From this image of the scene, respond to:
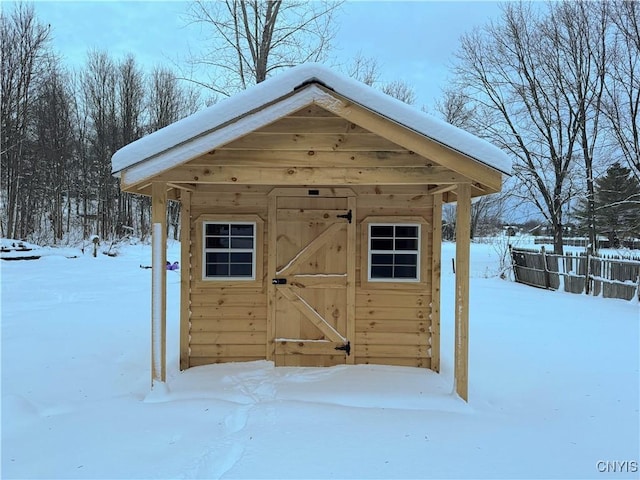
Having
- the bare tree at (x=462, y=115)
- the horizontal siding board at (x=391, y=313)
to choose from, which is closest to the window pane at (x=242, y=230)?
the horizontal siding board at (x=391, y=313)

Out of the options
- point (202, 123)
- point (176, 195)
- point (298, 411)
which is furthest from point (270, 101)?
point (298, 411)

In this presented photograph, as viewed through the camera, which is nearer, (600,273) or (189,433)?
(189,433)

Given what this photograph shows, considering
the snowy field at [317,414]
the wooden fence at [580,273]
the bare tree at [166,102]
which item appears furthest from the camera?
the bare tree at [166,102]

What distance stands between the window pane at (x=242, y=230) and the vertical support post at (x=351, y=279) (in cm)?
124

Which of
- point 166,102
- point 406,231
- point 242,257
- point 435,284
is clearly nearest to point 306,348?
point 242,257

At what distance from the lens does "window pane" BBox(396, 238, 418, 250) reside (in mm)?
5297

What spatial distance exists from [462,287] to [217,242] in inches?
116

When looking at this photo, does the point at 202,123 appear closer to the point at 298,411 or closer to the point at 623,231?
the point at 298,411

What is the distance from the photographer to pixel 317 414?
3838 millimetres

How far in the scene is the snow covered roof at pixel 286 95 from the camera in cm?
378

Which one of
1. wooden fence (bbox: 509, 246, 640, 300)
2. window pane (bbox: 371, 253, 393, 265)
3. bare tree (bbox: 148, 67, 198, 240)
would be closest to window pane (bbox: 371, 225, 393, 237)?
window pane (bbox: 371, 253, 393, 265)

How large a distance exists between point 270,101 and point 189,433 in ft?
9.62

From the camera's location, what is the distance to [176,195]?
559 cm

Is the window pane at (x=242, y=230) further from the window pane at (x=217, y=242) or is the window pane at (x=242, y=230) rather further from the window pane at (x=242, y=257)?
the window pane at (x=242, y=257)
